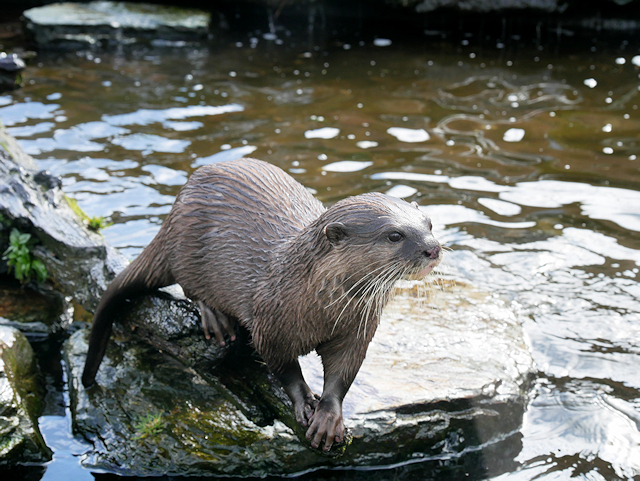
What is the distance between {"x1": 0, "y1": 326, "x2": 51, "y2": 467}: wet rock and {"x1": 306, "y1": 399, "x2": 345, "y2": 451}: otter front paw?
3.86 feet

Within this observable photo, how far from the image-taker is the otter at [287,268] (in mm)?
2107

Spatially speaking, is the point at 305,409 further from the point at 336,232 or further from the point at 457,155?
the point at 457,155

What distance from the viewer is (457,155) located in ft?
17.3

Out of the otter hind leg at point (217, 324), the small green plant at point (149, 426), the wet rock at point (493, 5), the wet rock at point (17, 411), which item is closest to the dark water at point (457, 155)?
the wet rock at point (17, 411)

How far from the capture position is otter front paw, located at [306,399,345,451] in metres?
2.27

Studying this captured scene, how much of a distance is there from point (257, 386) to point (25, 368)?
43.8 inches

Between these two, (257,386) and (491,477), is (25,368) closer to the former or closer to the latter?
(257,386)

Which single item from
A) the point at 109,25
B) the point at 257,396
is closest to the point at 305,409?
the point at 257,396

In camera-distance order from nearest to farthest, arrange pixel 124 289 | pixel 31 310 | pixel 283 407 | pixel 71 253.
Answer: pixel 283 407, pixel 124 289, pixel 71 253, pixel 31 310

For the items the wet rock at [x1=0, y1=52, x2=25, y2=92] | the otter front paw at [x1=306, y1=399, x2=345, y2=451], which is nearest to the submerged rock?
the otter front paw at [x1=306, y1=399, x2=345, y2=451]

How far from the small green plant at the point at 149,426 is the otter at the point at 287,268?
1.15 ft

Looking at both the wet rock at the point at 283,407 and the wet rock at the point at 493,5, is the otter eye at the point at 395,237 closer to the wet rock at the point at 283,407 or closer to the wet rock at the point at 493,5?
the wet rock at the point at 283,407

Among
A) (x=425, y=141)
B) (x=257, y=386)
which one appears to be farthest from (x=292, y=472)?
(x=425, y=141)

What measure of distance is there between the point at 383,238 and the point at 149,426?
4.43 feet
